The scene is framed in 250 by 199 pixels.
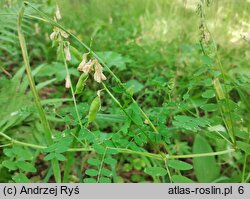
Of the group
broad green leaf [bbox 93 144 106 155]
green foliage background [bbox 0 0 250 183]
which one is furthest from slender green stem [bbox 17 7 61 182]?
broad green leaf [bbox 93 144 106 155]

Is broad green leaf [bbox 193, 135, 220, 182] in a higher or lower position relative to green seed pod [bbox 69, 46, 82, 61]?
higher

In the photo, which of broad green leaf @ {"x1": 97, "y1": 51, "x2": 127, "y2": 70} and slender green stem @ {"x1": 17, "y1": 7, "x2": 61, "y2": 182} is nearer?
slender green stem @ {"x1": 17, "y1": 7, "x2": 61, "y2": 182}

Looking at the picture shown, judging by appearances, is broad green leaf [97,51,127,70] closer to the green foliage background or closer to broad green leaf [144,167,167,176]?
the green foliage background

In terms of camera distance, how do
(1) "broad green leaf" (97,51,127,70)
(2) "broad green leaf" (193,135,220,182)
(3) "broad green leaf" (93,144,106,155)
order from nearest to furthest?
(3) "broad green leaf" (93,144,106,155) → (2) "broad green leaf" (193,135,220,182) → (1) "broad green leaf" (97,51,127,70)

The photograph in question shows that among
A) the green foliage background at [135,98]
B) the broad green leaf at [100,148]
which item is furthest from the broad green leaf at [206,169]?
the broad green leaf at [100,148]

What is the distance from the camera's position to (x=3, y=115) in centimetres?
196

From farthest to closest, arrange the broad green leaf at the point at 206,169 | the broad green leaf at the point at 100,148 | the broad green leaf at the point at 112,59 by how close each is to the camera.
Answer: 1. the broad green leaf at the point at 112,59
2. the broad green leaf at the point at 206,169
3. the broad green leaf at the point at 100,148

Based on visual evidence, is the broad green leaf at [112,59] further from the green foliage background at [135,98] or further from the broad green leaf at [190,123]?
the broad green leaf at [190,123]

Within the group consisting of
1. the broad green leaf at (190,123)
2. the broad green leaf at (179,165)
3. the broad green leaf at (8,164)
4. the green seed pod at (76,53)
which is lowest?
the broad green leaf at (8,164)

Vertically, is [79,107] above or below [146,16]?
below

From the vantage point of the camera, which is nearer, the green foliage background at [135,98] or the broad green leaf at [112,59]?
the green foliage background at [135,98]
